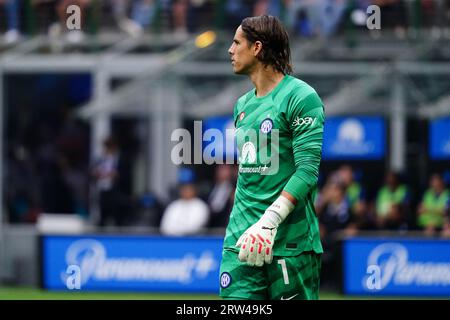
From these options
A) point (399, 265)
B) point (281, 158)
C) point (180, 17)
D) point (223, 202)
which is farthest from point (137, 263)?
point (281, 158)

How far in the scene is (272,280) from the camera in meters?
6.82

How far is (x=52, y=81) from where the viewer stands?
957 inches

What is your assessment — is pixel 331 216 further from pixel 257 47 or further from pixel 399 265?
pixel 257 47

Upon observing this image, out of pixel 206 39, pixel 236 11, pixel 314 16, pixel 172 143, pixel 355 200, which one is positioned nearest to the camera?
pixel 172 143

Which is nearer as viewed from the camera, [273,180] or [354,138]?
[273,180]

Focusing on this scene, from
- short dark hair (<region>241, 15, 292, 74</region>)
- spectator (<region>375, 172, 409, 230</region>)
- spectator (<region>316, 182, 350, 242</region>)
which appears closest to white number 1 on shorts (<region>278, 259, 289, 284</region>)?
short dark hair (<region>241, 15, 292, 74</region>)

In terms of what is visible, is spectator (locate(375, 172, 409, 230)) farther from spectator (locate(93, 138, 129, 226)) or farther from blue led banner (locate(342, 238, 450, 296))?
spectator (locate(93, 138, 129, 226))

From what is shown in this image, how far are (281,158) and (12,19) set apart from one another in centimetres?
1551

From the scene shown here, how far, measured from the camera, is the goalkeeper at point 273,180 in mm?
6691

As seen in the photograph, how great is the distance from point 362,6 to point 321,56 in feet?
4.38

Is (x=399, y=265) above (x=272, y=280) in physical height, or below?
below

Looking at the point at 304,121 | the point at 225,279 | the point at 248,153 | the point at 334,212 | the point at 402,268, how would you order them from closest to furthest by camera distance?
the point at 304,121
the point at 225,279
the point at 248,153
the point at 402,268
the point at 334,212
